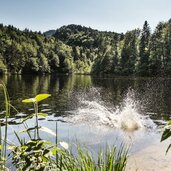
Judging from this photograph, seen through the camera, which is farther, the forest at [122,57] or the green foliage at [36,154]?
the forest at [122,57]

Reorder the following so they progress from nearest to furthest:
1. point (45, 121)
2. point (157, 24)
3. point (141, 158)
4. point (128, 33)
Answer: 1. point (141, 158)
2. point (45, 121)
3. point (157, 24)
4. point (128, 33)

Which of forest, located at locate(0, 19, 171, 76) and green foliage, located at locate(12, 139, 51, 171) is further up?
forest, located at locate(0, 19, 171, 76)

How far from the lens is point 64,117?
21000 mm

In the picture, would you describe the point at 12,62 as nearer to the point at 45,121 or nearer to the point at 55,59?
the point at 55,59

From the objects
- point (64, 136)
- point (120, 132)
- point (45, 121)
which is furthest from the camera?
point (45, 121)

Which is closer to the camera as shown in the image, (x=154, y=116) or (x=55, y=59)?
(x=154, y=116)

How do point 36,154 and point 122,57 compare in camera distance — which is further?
point 122,57

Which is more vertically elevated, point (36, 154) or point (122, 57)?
point (122, 57)

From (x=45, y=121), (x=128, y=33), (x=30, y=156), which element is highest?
(x=128, y=33)

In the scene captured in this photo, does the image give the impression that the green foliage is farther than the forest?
No

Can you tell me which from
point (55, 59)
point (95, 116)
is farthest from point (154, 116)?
point (55, 59)

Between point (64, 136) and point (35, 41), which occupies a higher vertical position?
point (35, 41)

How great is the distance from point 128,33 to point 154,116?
11082cm

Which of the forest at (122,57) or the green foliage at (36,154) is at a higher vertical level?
the forest at (122,57)
